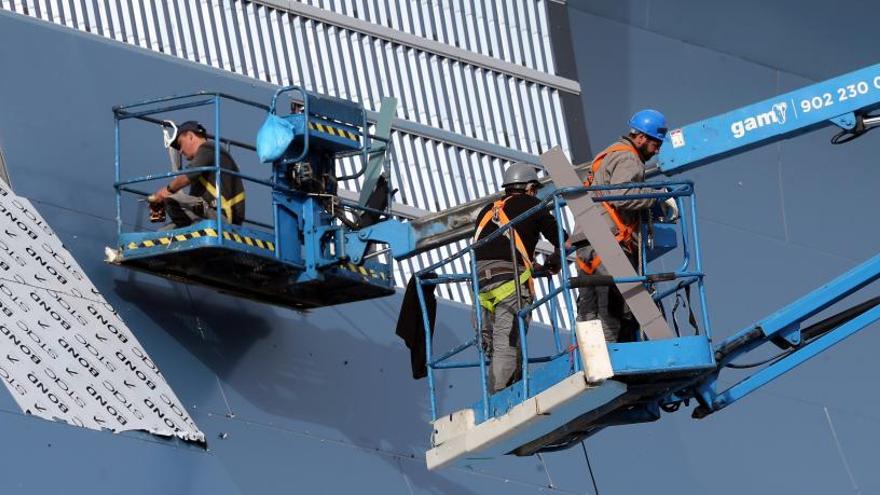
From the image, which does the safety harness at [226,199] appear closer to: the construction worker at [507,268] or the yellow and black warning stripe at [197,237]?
the yellow and black warning stripe at [197,237]

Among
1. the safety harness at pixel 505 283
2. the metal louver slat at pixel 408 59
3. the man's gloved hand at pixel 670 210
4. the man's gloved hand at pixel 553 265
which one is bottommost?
the safety harness at pixel 505 283

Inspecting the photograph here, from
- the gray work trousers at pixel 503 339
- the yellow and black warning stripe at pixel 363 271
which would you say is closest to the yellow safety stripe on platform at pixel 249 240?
the yellow and black warning stripe at pixel 363 271

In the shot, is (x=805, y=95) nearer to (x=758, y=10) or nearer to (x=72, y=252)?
(x=72, y=252)

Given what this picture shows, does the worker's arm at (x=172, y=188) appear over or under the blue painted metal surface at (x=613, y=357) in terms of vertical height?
over

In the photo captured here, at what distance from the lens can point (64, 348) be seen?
1101 centimetres

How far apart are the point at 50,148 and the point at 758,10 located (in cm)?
838

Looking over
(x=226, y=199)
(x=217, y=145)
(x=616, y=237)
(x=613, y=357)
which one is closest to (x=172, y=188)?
(x=226, y=199)

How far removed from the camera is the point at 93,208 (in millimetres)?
11828

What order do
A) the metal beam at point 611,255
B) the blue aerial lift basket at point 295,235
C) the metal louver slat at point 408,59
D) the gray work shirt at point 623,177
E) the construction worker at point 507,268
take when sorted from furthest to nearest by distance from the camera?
1. the metal louver slat at point 408,59
2. the blue aerial lift basket at point 295,235
3. the construction worker at point 507,268
4. the gray work shirt at point 623,177
5. the metal beam at point 611,255

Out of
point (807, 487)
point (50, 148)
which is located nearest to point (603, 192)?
point (50, 148)

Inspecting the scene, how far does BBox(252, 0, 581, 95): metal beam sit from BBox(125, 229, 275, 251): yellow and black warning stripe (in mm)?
3067

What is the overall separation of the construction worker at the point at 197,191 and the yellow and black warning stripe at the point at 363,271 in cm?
79

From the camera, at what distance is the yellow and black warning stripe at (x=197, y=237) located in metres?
11.0

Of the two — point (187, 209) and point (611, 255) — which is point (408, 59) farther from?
point (611, 255)
